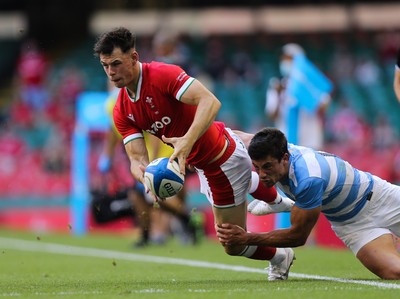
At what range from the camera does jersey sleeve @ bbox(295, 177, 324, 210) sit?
6.90 metres

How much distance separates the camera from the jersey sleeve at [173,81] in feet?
24.0

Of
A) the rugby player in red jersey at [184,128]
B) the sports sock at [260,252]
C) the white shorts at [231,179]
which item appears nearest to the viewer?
the rugby player in red jersey at [184,128]

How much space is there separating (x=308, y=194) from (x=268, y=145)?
17.7 inches

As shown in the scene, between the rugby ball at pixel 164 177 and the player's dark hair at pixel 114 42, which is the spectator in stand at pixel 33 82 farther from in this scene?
the rugby ball at pixel 164 177

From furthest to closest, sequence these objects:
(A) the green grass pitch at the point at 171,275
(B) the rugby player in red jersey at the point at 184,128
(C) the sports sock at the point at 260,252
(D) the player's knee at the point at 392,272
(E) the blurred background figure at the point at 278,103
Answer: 1. (E) the blurred background figure at the point at 278,103
2. (C) the sports sock at the point at 260,252
3. (D) the player's knee at the point at 392,272
4. (B) the rugby player in red jersey at the point at 184,128
5. (A) the green grass pitch at the point at 171,275

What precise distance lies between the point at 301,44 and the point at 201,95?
21091 millimetres

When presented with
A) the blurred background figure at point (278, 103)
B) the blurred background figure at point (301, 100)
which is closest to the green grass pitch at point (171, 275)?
the blurred background figure at point (301, 100)

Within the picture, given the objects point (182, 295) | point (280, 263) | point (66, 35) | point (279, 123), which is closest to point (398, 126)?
point (279, 123)

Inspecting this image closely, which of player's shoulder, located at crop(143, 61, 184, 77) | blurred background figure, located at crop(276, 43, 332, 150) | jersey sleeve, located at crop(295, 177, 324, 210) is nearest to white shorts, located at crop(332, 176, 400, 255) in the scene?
jersey sleeve, located at crop(295, 177, 324, 210)

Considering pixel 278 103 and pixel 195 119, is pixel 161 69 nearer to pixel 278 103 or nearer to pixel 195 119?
pixel 195 119

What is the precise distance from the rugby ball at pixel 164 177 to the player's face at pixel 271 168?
0.57m

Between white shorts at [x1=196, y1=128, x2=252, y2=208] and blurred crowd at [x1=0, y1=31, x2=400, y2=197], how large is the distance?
995 centimetres

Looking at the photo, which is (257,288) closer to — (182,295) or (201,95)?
(182,295)

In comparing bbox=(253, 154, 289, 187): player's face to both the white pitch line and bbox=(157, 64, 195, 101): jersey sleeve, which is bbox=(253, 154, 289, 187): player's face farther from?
the white pitch line
